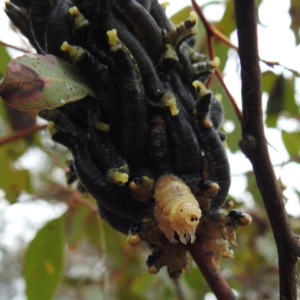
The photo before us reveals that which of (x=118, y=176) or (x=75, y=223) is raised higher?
(x=118, y=176)

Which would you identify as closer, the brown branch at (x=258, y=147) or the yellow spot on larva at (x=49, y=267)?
the brown branch at (x=258, y=147)

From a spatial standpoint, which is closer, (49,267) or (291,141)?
(49,267)

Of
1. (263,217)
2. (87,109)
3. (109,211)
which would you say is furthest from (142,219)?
(263,217)

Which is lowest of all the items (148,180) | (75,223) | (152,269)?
(75,223)

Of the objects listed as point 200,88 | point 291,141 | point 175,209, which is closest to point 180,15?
point 291,141

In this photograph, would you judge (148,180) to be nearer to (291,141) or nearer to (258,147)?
(258,147)

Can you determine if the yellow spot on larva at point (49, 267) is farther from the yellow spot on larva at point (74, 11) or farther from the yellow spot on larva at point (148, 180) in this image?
the yellow spot on larva at point (74, 11)

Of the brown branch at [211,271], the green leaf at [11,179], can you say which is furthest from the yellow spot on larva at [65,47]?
the green leaf at [11,179]
